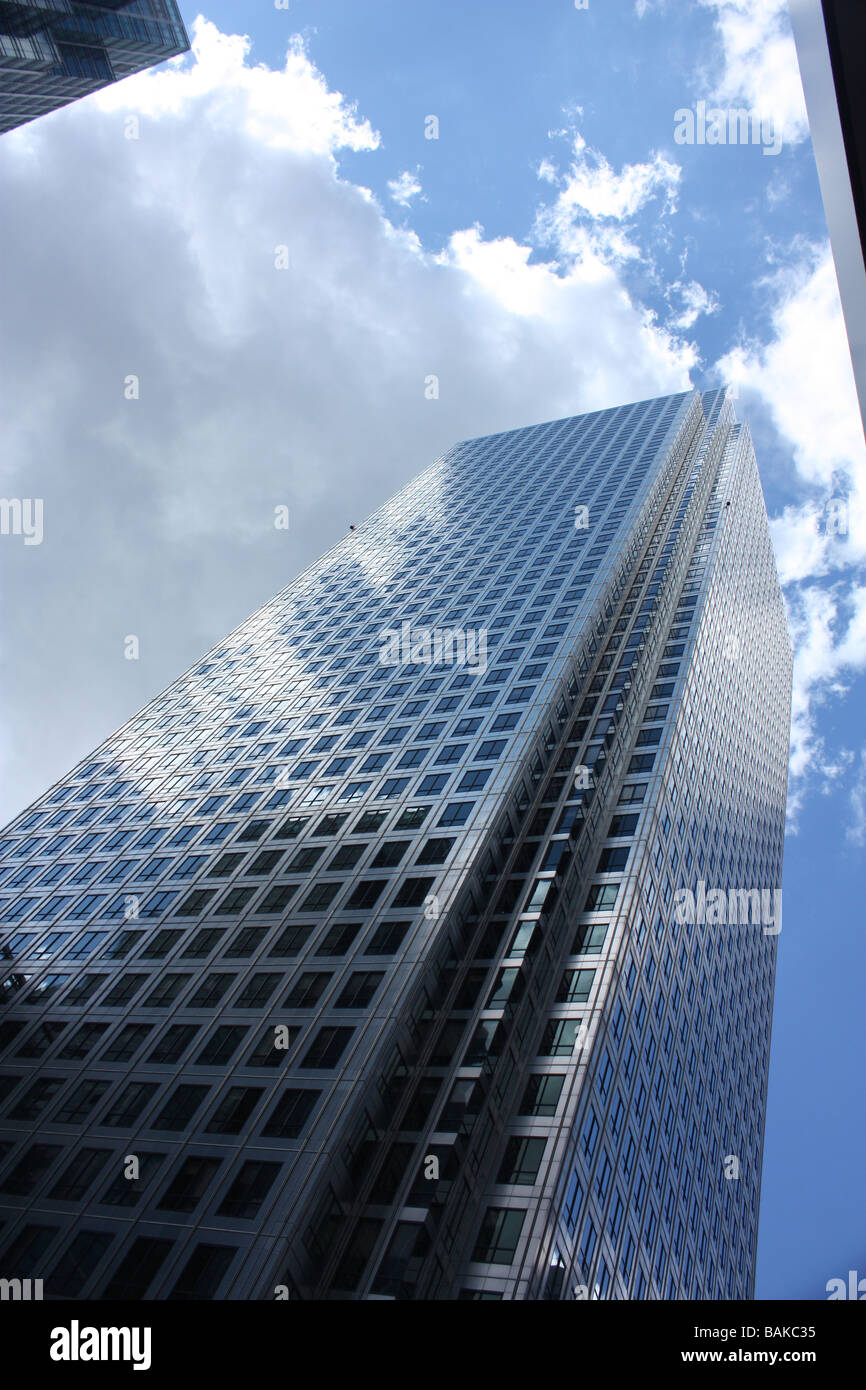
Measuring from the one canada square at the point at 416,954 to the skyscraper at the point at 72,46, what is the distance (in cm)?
4487

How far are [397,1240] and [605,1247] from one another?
12762 millimetres

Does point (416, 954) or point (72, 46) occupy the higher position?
point (72, 46)

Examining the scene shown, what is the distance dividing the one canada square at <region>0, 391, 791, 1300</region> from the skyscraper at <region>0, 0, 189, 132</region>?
4487 centimetres

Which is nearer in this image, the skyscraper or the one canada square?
the one canada square

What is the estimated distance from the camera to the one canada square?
120 feet

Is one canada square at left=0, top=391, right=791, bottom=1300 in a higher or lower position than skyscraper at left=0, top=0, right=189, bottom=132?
lower

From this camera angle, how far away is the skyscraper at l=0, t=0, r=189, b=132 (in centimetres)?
5034

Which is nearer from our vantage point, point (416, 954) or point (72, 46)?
point (416, 954)

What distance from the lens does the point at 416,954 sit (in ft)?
147

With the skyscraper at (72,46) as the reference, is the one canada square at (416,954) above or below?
below

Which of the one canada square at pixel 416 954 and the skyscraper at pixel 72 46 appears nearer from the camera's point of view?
the one canada square at pixel 416 954

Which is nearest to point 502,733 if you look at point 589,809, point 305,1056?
point 589,809

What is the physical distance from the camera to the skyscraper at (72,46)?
5034cm

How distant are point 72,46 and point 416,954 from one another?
56.8m
